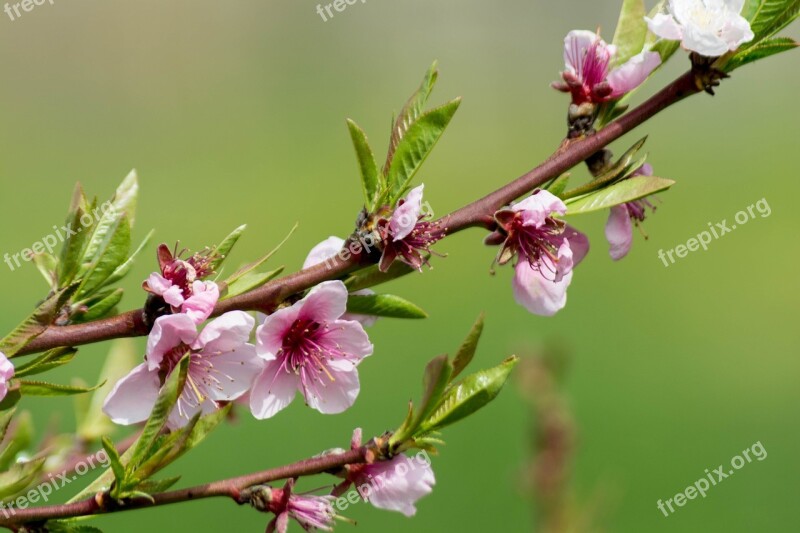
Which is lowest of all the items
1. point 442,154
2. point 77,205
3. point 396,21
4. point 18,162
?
point 442,154

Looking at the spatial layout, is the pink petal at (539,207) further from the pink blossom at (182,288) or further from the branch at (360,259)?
the pink blossom at (182,288)

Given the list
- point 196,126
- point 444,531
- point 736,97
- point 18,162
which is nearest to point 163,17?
point 196,126

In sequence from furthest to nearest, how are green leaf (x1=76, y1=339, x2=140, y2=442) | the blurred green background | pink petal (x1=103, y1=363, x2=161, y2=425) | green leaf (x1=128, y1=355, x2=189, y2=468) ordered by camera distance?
1. the blurred green background
2. green leaf (x1=76, y1=339, x2=140, y2=442)
3. pink petal (x1=103, y1=363, x2=161, y2=425)
4. green leaf (x1=128, y1=355, x2=189, y2=468)

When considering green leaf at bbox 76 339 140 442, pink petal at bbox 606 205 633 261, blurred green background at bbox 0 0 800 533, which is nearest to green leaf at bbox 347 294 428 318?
pink petal at bbox 606 205 633 261

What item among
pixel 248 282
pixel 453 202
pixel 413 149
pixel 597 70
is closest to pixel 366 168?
pixel 413 149

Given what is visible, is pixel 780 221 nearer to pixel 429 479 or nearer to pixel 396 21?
pixel 396 21

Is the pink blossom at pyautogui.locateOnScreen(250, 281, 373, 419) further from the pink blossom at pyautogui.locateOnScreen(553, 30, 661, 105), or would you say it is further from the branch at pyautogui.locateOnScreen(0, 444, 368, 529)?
the pink blossom at pyautogui.locateOnScreen(553, 30, 661, 105)
